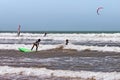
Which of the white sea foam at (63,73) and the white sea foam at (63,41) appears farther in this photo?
the white sea foam at (63,41)

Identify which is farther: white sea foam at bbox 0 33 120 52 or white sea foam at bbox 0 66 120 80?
white sea foam at bbox 0 33 120 52

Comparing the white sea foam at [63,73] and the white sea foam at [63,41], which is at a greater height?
the white sea foam at [63,73]

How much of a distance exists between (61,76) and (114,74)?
9.55 feet

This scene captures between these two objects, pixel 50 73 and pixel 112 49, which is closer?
pixel 50 73

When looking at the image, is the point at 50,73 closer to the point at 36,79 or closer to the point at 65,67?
the point at 36,79

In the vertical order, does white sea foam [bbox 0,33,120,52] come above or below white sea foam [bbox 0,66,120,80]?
below

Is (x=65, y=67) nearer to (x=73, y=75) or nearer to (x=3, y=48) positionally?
(x=73, y=75)

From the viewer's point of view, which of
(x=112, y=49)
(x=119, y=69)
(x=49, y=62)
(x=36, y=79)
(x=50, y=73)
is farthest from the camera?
(x=112, y=49)

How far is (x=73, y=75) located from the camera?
23109mm

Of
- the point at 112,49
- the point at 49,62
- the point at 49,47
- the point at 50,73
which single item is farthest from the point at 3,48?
the point at 50,73

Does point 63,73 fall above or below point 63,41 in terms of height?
above

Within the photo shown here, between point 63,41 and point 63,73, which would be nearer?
point 63,73

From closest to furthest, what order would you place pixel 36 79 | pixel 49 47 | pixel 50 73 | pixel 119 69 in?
1. pixel 36 79
2. pixel 50 73
3. pixel 119 69
4. pixel 49 47

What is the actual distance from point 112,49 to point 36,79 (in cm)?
2318
